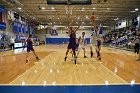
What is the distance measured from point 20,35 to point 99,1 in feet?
66.8

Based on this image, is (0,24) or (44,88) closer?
(44,88)

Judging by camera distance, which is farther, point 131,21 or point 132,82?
point 131,21

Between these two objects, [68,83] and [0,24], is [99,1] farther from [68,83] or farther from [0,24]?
[68,83]

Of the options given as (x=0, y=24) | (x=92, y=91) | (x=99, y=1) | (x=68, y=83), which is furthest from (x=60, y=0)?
(x=0, y=24)

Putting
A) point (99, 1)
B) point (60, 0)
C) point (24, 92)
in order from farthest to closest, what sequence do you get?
point (99, 1) → point (60, 0) → point (24, 92)

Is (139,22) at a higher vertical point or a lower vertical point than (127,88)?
higher

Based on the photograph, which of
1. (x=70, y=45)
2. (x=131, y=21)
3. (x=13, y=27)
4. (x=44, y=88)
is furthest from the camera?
(x=131, y=21)

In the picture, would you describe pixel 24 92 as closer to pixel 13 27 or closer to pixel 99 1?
pixel 99 1

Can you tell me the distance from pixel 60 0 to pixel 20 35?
30498 millimetres

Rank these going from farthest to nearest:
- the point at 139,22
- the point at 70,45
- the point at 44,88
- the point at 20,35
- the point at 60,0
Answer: the point at 20,35 → the point at 139,22 → the point at 60,0 → the point at 70,45 → the point at 44,88

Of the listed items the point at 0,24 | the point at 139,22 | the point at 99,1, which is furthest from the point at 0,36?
the point at 139,22

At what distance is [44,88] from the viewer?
602 centimetres

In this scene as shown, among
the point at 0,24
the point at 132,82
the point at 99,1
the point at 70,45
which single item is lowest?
the point at 132,82

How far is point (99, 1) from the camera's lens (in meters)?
25.8
